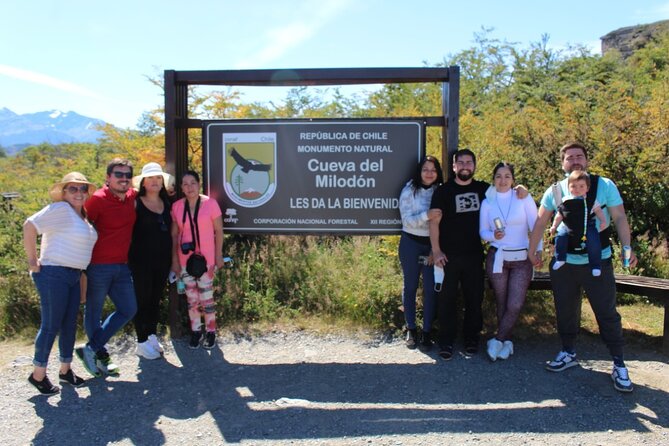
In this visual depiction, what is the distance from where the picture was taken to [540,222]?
4.31m

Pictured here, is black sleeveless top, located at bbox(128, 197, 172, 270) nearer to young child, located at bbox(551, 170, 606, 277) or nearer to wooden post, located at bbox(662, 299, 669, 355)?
young child, located at bbox(551, 170, 606, 277)

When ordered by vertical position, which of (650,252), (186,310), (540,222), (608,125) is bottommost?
(186,310)

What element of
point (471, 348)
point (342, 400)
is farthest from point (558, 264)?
point (342, 400)

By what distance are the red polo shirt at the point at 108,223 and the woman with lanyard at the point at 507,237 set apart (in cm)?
300

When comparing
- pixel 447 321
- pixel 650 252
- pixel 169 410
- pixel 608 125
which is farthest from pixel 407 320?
pixel 608 125

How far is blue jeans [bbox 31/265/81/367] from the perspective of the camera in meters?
3.90

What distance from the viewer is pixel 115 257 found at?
14.0ft

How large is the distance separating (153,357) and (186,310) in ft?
2.75

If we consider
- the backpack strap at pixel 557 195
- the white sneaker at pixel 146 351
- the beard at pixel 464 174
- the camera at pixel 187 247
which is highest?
the beard at pixel 464 174

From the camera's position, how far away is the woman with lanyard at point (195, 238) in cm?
476

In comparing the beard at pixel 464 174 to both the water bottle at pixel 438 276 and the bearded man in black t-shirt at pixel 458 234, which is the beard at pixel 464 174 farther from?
the water bottle at pixel 438 276

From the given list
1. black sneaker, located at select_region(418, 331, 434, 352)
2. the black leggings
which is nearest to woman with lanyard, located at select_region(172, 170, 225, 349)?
the black leggings

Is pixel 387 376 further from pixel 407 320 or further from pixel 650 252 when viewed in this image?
pixel 650 252

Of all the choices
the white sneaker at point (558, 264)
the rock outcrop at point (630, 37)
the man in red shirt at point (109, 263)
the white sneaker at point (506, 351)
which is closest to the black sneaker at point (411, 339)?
the white sneaker at point (506, 351)
